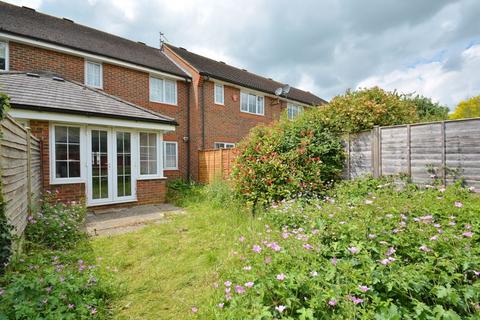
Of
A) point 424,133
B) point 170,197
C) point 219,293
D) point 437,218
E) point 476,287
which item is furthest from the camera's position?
point 170,197

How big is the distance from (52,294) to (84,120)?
5.42 meters

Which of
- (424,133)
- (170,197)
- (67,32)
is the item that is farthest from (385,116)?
(67,32)

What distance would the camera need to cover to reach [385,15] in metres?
6.41

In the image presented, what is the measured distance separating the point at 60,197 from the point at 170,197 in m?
3.53

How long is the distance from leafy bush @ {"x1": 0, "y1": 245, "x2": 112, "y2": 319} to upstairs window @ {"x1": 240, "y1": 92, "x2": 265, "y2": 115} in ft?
41.5

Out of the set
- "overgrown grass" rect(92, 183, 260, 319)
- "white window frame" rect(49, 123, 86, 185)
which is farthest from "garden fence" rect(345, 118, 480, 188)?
"white window frame" rect(49, 123, 86, 185)

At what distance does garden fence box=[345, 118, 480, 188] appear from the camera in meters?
4.75

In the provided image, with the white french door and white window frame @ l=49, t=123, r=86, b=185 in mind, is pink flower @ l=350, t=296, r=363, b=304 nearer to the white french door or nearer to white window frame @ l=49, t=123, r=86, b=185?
the white french door

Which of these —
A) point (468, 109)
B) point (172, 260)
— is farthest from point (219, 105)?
point (468, 109)

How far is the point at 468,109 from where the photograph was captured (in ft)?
95.5

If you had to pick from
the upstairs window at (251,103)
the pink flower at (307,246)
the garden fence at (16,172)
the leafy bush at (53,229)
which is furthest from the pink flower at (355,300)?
the upstairs window at (251,103)

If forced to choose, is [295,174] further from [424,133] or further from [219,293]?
[219,293]

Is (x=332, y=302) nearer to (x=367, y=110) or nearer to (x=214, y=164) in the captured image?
(x=367, y=110)

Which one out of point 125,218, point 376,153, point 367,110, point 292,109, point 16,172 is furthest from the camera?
point 292,109
